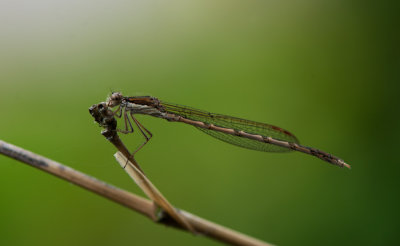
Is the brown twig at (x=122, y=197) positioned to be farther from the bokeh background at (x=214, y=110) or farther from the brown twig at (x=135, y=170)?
the bokeh background at (x=214, y=110)

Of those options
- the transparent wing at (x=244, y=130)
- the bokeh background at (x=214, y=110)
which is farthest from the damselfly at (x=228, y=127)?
the bokeh background at (x=214, y=110)

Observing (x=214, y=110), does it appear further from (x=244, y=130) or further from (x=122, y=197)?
(x=122, y=197)

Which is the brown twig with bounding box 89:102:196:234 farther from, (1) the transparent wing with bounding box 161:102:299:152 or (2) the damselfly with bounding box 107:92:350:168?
(1) the transparent wing with bounding box 161:102:299:152

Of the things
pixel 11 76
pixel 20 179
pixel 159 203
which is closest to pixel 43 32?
pixel 11 76

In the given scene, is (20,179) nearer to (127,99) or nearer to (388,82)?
(127,99)

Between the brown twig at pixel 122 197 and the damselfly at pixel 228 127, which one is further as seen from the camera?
the damselfly at pixel 228 127

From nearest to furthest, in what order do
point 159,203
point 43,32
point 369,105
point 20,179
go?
1. point 159,203
2. point 20,179
3. point 43,32
4. point 369,105
